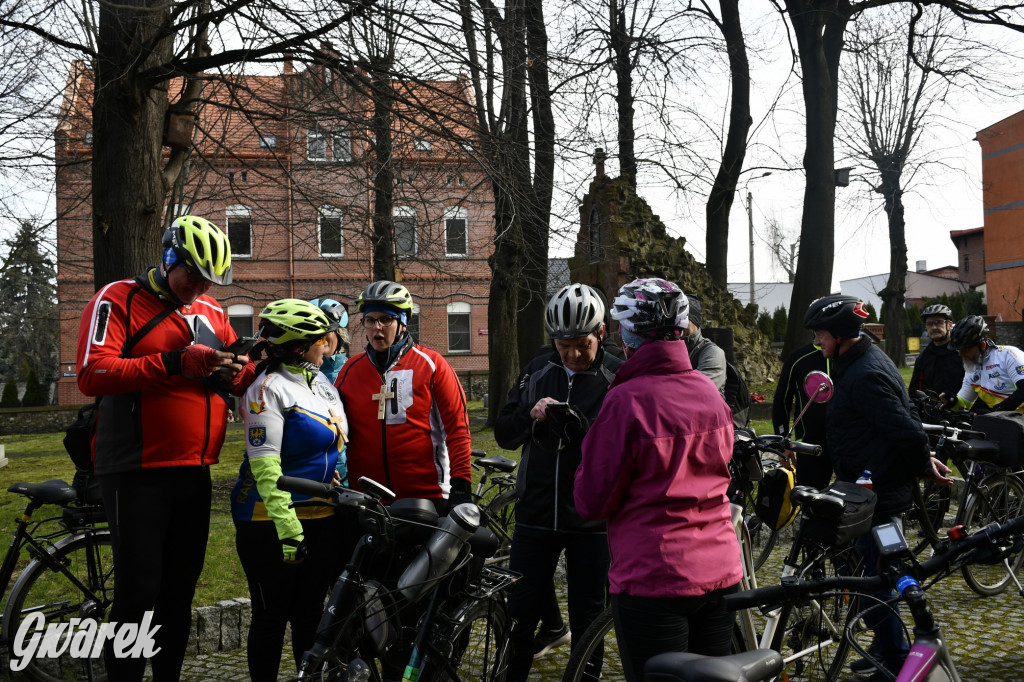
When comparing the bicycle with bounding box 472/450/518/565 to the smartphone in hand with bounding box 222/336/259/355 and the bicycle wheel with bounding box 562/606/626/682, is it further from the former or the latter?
the smartphone in hand with bounding box 222/336/259/355

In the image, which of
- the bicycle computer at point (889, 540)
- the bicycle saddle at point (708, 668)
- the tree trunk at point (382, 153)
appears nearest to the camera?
the bicycle saddle at point (708, 668)

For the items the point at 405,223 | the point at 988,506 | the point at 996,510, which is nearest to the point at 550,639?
the point at 988,506

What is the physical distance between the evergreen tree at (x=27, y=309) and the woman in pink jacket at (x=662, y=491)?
1199cm

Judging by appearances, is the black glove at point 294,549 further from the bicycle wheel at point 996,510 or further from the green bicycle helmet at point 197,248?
the bicycle wheel at point 996,510

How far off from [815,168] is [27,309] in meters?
18.2

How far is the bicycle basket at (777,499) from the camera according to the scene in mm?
4555

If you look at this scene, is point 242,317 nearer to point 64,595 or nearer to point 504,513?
point 504,513

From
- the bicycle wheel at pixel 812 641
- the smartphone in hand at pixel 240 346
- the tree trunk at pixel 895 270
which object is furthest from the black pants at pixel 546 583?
the tree trunk at pixel 895 270

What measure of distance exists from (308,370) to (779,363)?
1997cm

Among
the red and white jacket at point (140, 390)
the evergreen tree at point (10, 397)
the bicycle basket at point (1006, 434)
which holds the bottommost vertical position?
the evergreen tree at point (10, 397)

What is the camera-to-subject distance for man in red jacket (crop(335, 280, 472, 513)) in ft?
14.6

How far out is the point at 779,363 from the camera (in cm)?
2267

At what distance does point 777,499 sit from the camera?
15.1 ft

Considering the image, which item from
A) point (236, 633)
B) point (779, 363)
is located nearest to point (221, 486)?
point (236, 633)
